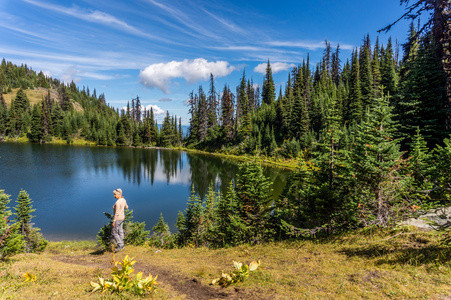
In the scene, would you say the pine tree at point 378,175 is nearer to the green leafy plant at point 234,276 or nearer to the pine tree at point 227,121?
the green leafy plant at point 234,276

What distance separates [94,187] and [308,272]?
1604 inches

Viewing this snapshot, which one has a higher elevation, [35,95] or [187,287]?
[35,95]

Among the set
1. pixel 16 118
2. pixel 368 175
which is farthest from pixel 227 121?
pixel 16 118

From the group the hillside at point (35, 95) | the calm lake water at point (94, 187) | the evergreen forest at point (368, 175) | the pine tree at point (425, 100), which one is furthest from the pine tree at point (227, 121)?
the hillside at point (35, 95)

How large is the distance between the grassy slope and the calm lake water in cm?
1075

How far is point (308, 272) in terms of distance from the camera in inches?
313

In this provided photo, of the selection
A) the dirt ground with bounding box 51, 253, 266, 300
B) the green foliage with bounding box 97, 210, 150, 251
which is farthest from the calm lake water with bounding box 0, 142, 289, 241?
the dirt ground with bounding box 51, 253, 266, 300

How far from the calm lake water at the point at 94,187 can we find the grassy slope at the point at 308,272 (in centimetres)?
1075

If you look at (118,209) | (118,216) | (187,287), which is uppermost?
(118,209)

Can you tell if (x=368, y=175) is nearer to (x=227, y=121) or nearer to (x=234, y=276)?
(x=234, y=276)

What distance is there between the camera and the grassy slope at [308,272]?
244 inches

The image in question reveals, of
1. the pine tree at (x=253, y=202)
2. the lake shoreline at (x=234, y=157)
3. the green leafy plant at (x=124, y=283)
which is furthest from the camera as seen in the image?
the lake shoreline at (x=234, y=157)

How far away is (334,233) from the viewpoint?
11820 mm

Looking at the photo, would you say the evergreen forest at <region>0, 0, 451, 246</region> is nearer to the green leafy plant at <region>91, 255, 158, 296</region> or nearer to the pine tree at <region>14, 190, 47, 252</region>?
the green leafy plant at <region>91, 255, 158, 296</region>
